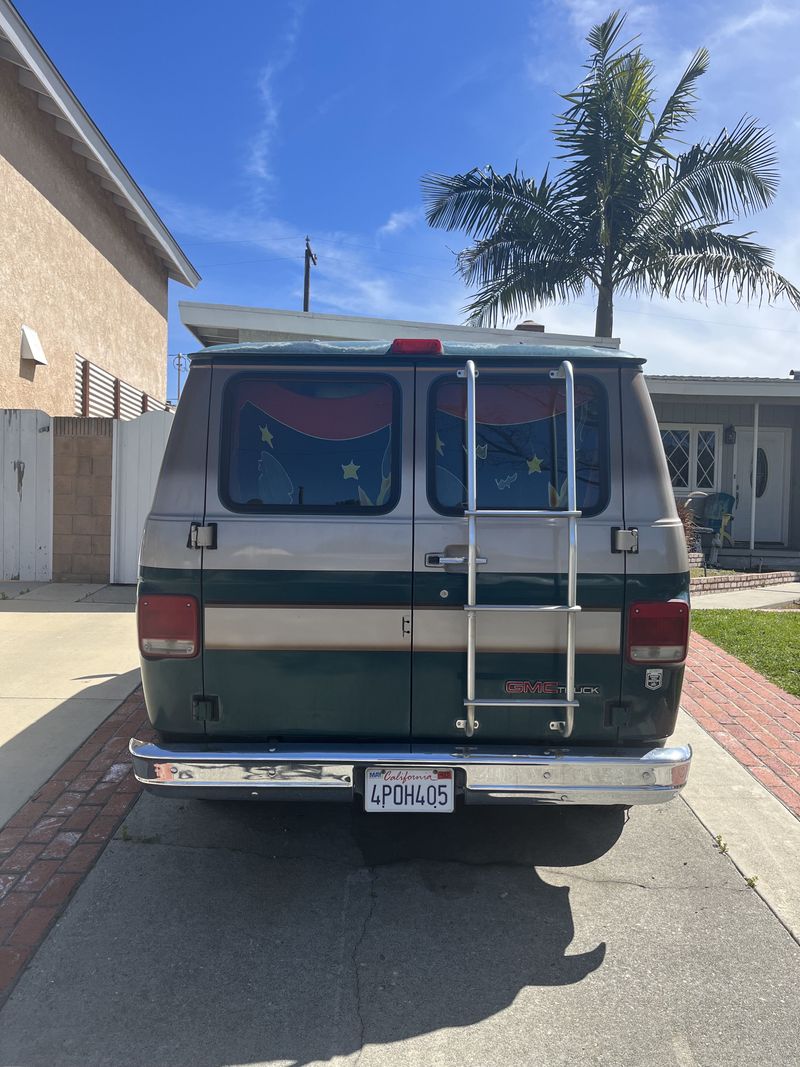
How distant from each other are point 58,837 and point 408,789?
183 cm

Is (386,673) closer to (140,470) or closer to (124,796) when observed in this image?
(124,796)

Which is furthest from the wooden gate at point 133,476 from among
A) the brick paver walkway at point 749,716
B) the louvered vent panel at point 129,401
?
the brick paver walkway at point 749,716

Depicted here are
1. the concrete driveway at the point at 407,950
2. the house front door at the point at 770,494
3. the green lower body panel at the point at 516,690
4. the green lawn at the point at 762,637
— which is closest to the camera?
the concrete driveway at the point at 407,950

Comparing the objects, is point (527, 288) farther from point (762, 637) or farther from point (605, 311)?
point (762, 637)

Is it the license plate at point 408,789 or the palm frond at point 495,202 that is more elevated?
the palm frond at point 495,202

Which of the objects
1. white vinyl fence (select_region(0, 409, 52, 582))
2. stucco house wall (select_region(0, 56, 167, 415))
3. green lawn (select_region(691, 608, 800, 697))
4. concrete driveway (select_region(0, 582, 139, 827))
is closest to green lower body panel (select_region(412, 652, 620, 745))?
concrete driveway (select_region(0, 582, 139, 827))

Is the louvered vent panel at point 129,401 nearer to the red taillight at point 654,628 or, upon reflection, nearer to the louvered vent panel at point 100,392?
the louvered vent panel at point 100,392

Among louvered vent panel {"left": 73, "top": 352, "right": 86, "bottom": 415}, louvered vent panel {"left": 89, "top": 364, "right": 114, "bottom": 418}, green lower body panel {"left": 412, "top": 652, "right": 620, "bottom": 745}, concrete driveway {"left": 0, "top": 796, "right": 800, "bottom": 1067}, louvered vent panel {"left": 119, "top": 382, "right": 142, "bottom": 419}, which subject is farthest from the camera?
louvered vent panel {"left": 119, "top": 382, "right": 142, "bottom": 419}

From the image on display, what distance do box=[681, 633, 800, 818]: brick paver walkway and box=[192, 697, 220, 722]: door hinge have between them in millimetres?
3077

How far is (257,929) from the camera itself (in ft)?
10.3

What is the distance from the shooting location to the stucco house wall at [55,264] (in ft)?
33.1

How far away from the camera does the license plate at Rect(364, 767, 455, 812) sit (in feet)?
9.93

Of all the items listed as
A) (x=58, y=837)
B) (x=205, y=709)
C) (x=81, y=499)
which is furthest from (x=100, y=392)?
(x=205, y=709)

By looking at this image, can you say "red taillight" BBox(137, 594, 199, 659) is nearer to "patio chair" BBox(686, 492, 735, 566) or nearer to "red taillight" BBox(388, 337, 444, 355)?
"red taillight" BBox(388, 337, 444, 355)
